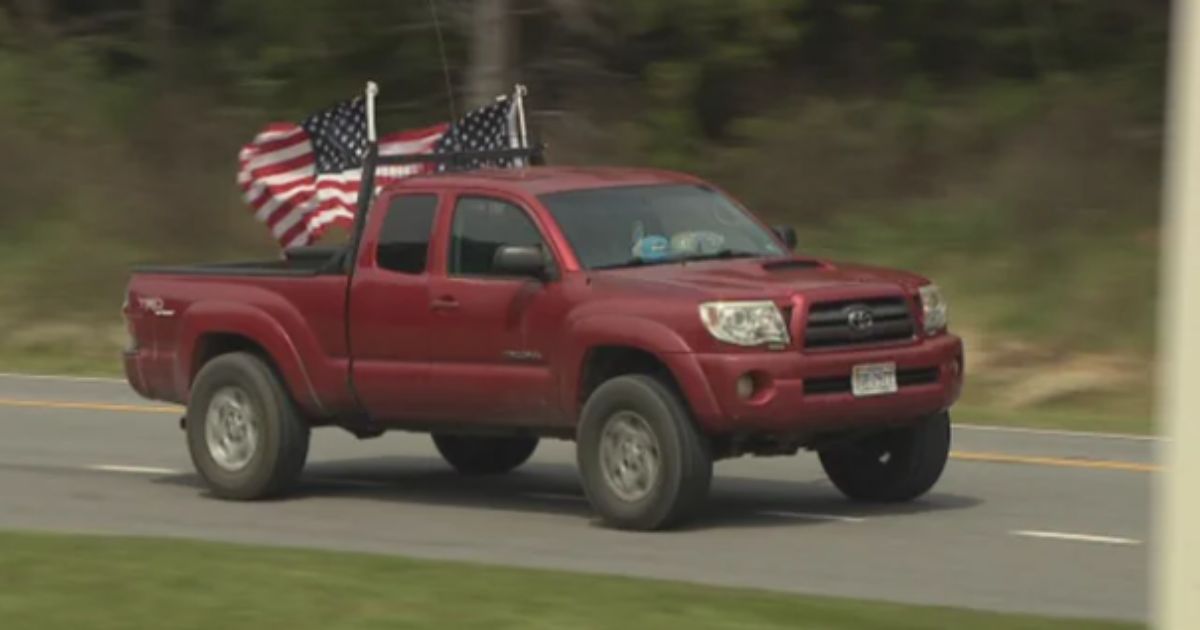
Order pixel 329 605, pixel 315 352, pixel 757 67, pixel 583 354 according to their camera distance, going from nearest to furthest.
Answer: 1. pixel 329 605
2. pixel 583 354
3. pixel 315 352
4. pixel 757 67

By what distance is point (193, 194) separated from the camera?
3094 centimetres

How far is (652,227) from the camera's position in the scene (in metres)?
13.8

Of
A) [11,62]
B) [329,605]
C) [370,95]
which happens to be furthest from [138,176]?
[329,605]

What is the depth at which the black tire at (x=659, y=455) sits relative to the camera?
12.6 meters

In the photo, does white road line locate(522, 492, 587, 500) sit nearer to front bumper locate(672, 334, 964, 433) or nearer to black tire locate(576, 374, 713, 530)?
black tire locate(576, 374, 713, 530)

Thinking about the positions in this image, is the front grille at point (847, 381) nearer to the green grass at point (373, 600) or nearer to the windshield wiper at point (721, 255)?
the windshield wiper at point (721, 255)

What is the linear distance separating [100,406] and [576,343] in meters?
8.74

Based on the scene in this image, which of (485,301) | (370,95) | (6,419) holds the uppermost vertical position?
(370,95)

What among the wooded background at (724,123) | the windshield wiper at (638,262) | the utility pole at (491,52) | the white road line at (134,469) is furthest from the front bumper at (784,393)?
the utility pole at (491,52)

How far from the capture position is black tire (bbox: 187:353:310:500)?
47.5ft

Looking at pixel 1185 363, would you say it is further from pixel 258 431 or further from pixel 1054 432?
pixel 1054 432

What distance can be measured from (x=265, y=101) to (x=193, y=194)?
2.94 meters

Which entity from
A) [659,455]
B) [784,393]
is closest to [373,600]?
[659,455]

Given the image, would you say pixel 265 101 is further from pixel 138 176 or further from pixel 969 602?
pixel 969 602
